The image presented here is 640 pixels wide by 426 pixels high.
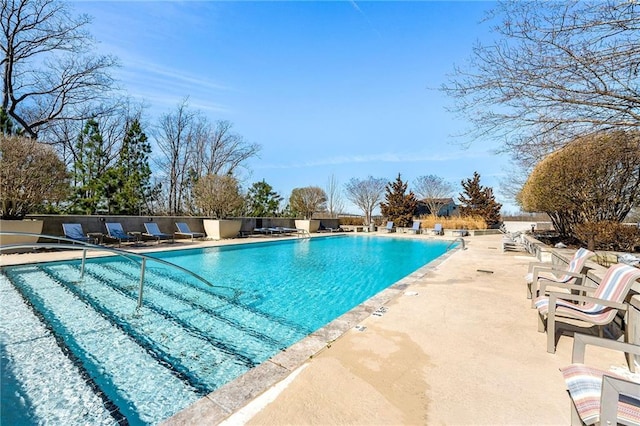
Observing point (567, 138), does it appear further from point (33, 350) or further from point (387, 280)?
point (33, 350)

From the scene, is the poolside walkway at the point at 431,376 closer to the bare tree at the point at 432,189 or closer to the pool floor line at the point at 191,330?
the pool floor line at the point at 191,330

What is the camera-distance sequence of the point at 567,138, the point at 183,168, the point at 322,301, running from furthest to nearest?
the point at 183,168
the point at 322,301
the point at 567,138

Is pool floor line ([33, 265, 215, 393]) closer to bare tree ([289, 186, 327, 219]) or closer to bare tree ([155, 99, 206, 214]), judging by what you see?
bare tree ([155, 99, 206, 214])

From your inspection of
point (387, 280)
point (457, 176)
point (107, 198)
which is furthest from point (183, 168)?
point (457, 176)

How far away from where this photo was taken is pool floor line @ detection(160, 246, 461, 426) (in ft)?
6.15

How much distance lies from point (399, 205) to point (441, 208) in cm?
1210

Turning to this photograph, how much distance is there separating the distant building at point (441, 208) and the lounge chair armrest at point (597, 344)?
28.1 meters

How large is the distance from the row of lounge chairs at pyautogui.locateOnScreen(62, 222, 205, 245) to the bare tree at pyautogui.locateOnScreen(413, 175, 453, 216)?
24.3 metres

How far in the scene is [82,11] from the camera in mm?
12641

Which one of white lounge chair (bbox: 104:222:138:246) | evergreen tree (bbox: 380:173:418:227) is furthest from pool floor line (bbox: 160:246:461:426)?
evergreen tree (bbox: 380:173:418:227)

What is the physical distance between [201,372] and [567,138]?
5998 millimetres

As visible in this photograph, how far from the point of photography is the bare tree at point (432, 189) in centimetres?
3066

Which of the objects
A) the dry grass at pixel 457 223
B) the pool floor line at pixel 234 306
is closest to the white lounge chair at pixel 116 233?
the pool floor line at pixel 234 306

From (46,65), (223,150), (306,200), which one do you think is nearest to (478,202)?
(306,200)
